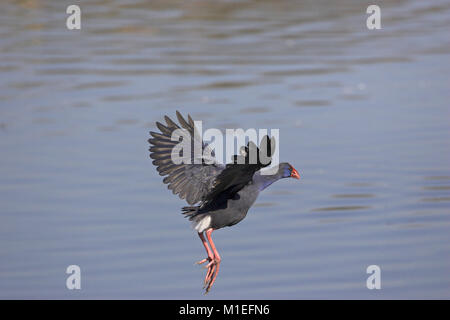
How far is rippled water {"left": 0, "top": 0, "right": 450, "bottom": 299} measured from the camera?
991 cm

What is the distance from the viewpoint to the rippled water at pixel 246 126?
32.5 ft

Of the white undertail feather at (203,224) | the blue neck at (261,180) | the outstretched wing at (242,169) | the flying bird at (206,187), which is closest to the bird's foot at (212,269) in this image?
the flying bird at (206,187)

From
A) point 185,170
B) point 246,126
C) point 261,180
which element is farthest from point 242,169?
point 246,126

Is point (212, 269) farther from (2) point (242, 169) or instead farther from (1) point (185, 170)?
(2) point (242, 169)

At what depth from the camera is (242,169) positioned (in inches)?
277

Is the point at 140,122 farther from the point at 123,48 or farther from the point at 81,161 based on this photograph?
the point at 123,48

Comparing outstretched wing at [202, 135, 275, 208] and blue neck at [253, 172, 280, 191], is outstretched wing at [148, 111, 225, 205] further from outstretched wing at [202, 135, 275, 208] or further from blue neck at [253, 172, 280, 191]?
blue neck at [253, 172, 280, 191]

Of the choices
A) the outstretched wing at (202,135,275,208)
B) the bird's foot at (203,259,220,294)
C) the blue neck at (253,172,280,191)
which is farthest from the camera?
the blue neck at (253,172,280,191)

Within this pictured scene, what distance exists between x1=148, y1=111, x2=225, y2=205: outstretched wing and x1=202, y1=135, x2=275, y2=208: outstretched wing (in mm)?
148

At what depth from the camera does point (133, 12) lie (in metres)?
22.7

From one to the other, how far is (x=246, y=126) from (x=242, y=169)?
6.94 metres

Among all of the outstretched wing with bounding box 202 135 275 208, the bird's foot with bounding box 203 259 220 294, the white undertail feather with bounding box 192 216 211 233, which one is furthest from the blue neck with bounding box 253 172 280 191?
the bird's foot with bounding box 203 259 220 294

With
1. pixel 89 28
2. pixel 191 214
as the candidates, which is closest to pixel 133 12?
pixel 89 28

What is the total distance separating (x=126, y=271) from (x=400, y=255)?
2778mm
